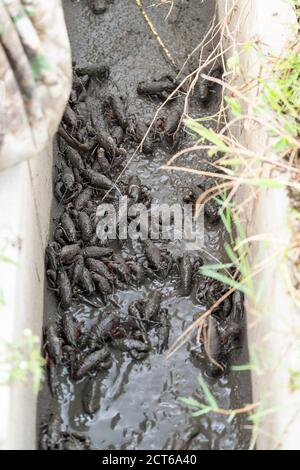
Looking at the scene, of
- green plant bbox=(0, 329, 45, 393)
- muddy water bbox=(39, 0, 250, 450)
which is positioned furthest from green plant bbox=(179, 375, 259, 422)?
green plant bbox=(0, 329, 45, 393)

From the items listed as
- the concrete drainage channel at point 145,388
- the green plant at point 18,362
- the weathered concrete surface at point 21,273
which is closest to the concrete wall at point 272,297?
the concrete drainage channel at point 145,388

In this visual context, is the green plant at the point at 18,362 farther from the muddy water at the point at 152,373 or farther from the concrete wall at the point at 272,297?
the concrete wall at the point at 272,297

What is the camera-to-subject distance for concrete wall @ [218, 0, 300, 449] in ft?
13.2

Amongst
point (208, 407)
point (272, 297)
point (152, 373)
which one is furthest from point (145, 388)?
point (272, 297)

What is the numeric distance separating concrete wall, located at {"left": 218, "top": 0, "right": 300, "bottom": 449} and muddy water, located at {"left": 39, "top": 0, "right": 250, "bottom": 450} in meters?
0.33

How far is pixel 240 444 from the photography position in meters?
4.63

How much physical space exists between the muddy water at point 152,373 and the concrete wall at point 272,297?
1.10 feet

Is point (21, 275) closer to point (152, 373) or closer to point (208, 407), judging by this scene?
point (152, 373)

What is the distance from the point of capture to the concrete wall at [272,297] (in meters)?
4.01

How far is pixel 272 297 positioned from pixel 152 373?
1063mm

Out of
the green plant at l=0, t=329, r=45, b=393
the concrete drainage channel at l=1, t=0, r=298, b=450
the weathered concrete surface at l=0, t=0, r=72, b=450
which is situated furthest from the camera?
the concrete drainage channel at l=1, t=0, r=298, b=450

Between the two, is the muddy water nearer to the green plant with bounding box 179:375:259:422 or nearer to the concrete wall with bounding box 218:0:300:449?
the green plant with bounding box 179:375:259:422

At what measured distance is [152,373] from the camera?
16.3 feet

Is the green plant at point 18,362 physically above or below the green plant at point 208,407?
above
